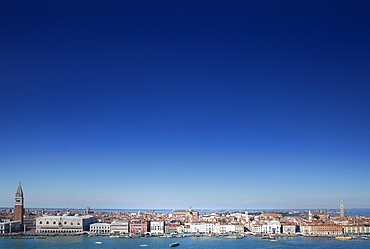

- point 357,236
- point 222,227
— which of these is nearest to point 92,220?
point 222,227

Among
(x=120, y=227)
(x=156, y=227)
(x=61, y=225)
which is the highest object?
(x=61, y=225)

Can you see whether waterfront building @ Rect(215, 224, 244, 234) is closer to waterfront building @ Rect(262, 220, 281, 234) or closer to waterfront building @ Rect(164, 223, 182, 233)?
waterfront building @ Rect(262, 220, 281, 234)

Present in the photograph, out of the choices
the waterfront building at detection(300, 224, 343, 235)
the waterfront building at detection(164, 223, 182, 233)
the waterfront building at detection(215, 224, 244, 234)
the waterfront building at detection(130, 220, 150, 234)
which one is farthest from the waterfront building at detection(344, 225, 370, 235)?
the waterfront building at detection(130, 220, 150, 234)

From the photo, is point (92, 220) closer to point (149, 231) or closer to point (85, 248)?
point (149, 231)

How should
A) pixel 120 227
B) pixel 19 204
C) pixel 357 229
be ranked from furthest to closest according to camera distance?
1. pixel 19 204
2. pixel 120 227
3. pixel 357 229

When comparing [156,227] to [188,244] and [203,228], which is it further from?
[188,244]

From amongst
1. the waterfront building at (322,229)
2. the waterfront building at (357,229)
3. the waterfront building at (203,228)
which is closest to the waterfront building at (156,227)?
the waterfront building at (203,228)

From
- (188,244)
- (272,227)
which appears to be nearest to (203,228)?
(272,227)
